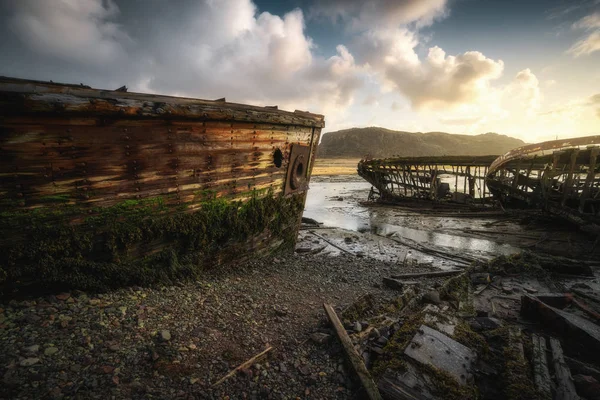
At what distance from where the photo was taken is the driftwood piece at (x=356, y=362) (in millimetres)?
2176

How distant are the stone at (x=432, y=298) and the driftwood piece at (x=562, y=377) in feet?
4.43

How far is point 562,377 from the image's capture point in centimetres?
233

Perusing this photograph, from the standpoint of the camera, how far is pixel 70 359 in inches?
83.4

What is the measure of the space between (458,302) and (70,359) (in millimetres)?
4810

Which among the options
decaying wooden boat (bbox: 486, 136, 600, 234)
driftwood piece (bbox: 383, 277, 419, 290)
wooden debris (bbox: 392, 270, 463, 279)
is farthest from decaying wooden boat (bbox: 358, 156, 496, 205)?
driftwood piece (bbox: 383, 277, 419, 290)

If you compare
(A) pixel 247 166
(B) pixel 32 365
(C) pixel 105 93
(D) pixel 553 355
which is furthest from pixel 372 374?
(C) pixel 105 93

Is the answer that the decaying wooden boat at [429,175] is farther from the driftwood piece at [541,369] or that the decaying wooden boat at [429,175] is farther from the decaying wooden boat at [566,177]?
the driftwood piece at [541,369]

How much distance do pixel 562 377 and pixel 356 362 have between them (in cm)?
190

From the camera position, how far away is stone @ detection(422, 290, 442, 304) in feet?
13.0

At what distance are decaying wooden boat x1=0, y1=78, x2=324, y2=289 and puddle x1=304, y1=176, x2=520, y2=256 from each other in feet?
25.0

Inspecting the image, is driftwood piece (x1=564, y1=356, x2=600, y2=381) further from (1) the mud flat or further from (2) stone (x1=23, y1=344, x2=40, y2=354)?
(2) stone (x1=23, y1=344, x2=40, y2=354)

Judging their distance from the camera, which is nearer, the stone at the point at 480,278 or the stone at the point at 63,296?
the stone at the point at 63,296

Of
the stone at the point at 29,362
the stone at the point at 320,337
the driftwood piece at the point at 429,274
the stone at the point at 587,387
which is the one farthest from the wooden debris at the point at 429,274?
the stone at the point at 29,362

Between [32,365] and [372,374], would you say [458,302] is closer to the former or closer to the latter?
[372,374]
